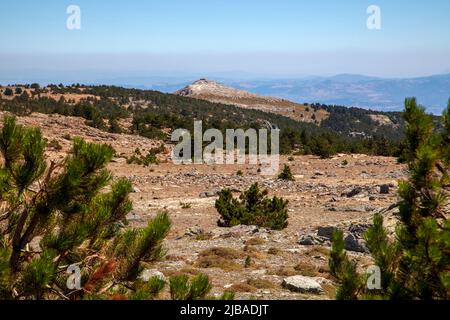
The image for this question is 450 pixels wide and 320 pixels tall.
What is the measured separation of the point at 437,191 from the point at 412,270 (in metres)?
0.87

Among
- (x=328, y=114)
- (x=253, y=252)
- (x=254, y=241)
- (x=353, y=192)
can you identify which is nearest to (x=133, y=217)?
(x=254, y=241)

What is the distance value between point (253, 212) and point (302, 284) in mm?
7986

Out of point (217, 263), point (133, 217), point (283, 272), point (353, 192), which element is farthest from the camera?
point (353, 192)

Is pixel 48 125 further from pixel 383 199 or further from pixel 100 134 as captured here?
pixel 383 199

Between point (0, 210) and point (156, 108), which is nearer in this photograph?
point (0, 210)

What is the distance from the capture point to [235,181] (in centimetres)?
2692

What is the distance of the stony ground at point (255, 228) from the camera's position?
1148 cm

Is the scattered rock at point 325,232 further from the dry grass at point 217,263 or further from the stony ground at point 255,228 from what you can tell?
the dry grass at point 217,263

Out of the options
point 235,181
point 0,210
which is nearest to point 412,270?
point 0,210

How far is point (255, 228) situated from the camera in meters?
16.5

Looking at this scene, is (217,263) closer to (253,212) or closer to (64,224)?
(253,212)

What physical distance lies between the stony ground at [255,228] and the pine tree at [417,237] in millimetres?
1532
